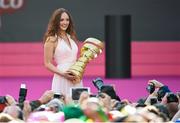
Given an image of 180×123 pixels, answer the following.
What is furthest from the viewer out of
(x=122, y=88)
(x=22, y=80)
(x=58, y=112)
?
(x=22, y=80)

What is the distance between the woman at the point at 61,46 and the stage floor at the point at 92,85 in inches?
177

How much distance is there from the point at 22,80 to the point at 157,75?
8.45ft

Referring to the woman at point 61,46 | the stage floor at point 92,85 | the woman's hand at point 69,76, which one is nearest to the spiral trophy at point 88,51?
the woman's hand at point 69,76

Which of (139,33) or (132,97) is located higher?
(139,33)

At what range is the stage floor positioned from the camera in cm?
1222

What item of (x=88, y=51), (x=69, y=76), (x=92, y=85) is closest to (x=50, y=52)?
(x=69, y=76)

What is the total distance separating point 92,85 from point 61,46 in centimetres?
634

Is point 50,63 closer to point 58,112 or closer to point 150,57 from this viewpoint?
point 58,112

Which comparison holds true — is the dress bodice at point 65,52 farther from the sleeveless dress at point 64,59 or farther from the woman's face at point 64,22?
the woman's face at point 64,22

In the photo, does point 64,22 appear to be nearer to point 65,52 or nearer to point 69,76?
point 65,52

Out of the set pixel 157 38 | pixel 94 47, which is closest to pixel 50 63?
pixel 94 47

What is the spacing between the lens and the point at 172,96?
18.1 ft

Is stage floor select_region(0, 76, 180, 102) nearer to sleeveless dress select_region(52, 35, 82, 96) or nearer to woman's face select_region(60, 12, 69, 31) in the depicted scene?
sleeveless dress select_region(52, 35, 82, 96)

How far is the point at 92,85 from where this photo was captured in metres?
13.4
